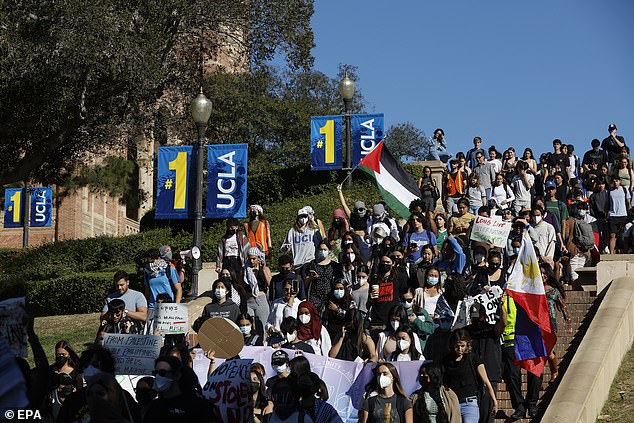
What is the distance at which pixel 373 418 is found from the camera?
1050cm

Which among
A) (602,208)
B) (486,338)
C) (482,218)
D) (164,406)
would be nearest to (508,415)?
(486,338)

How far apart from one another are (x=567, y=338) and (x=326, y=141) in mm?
13892

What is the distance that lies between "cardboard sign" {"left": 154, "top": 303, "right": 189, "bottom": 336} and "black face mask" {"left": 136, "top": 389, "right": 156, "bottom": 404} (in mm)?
3155

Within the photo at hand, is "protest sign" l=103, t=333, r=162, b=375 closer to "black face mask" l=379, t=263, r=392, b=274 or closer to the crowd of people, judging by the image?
the crowd of people

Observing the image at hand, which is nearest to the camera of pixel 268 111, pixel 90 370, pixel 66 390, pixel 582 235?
pixel 90 370

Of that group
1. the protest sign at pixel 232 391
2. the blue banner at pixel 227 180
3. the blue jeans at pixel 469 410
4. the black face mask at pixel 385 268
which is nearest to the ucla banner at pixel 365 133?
the blue banner at pixel 227 180

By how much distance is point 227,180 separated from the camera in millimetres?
21844

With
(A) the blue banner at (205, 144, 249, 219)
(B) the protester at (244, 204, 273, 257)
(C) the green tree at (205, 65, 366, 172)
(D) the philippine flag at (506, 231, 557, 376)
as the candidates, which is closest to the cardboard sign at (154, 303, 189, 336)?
(D) the philippine flag at (506, 231, 557, 376)

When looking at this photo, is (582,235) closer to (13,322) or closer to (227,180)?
(227,180)

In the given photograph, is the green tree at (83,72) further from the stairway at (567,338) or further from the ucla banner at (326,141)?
the stairway at (567,338)

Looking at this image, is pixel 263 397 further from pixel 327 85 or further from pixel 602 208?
pixel 327 85

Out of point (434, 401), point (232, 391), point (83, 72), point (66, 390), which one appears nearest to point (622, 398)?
point (434, 401)

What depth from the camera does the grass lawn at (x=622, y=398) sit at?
40.1 ft

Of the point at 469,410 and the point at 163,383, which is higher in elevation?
the point at 163,383
